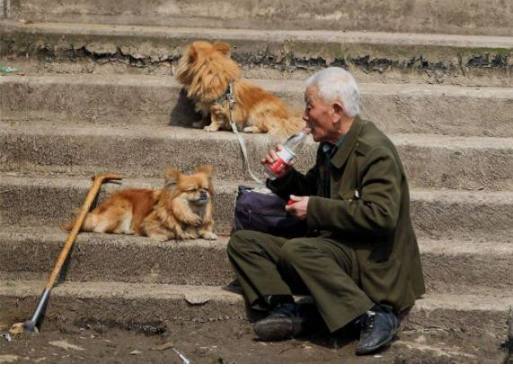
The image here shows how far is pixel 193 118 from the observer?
6793mm

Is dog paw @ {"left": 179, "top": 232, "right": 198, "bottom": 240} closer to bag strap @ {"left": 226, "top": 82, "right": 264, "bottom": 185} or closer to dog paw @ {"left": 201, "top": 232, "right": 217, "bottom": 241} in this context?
dog paw @ {"left": 201, "top": 232, "right": 217, "bottom": 241}

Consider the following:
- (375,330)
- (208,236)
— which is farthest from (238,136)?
(375,330)

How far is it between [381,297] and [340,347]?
35 centimetres

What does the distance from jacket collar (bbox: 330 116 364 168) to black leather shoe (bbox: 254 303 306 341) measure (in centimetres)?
83

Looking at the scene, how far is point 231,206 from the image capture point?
5.99 meters

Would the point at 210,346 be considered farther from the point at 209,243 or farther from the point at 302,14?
the point at 302,14

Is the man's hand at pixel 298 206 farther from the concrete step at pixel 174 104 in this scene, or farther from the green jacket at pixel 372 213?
the concrete step at pixel 174 104

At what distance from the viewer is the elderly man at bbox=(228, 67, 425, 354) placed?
16.1ft

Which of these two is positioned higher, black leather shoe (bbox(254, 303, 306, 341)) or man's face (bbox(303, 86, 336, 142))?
man's face (bbox(303, 86, 336, 142))

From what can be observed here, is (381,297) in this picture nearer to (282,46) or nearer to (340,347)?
(340,347)

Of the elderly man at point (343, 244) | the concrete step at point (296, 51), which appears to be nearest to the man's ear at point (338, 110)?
the elderly man at point (343, 244)

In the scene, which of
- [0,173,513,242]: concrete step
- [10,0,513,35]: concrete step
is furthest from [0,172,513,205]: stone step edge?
[10,0,513,35]: concrete step

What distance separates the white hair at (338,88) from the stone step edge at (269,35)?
2056 millimetres

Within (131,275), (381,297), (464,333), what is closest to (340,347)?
(381,297)
